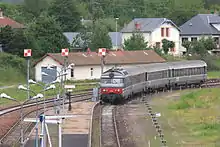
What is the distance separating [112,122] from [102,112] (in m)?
4.38

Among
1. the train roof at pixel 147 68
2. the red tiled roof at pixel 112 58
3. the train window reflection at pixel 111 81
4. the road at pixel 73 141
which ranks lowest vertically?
the road at pixel 73 141

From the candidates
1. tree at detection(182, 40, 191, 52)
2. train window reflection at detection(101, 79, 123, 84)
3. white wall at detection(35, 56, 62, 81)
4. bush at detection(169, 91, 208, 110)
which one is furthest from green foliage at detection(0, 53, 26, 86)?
tree at detection(182, 40, 191, 52)

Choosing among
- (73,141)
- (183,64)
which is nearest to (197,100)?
(183,64)

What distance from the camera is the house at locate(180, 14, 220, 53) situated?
308 ft

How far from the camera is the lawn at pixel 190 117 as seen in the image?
108 feet

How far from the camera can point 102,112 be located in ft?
140

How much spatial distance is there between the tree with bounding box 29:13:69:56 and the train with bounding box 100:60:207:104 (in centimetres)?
2040

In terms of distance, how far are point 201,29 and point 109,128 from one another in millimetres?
60832

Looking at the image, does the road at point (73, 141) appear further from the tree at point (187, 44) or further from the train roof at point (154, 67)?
the tree at point (187, 44)

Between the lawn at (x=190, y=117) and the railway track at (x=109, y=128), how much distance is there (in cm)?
284

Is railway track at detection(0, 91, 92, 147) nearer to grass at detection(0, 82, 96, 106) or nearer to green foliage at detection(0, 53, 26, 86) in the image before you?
grass at detection(0, 82, 96, 106)

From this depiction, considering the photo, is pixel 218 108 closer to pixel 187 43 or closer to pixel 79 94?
pixel 79 94

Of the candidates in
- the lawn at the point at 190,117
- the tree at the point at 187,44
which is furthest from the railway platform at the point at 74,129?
the tree at the point at 187,44

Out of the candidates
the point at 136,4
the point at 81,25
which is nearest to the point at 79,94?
the point at 81,25
